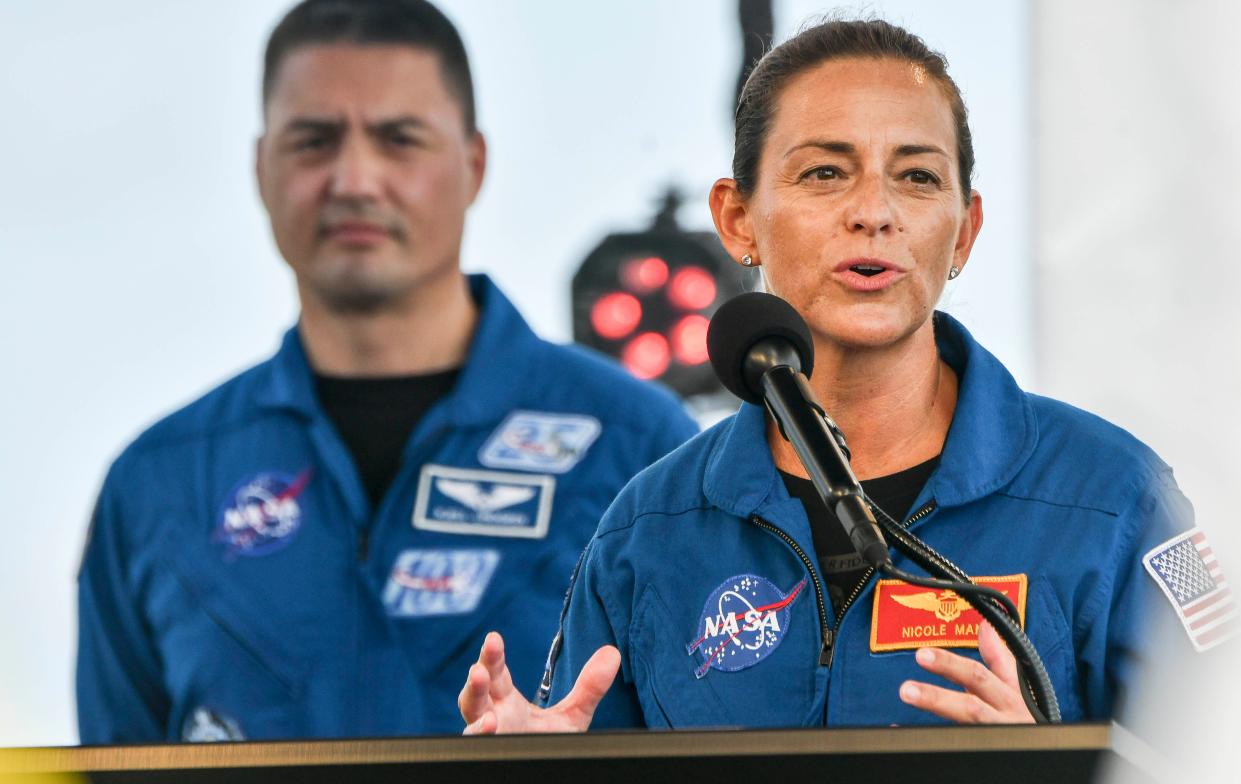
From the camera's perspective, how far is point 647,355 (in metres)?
2.61

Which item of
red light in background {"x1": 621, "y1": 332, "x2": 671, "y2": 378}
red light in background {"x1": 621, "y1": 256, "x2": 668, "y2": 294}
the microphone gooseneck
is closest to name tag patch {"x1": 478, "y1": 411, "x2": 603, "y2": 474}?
red light in background {"x1": 621, "y1": 332, "x2": 671, "y2": 378}

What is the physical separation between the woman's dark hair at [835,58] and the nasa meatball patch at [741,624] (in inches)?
21.0

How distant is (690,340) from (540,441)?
31cm

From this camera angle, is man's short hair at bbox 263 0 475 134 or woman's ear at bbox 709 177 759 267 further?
man's short hair at bbox 263 0 475 134

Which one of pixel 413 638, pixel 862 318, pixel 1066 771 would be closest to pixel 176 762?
pixel 1066 771

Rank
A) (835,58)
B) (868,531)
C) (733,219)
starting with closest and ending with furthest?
1. (868,531)
2. (835,58)
3. (733,219)

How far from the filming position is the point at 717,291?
2619mm

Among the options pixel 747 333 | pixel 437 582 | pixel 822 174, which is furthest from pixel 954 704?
pixel 437 582

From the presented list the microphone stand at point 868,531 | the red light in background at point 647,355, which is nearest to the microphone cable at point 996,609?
the microphone stand at point 868,531

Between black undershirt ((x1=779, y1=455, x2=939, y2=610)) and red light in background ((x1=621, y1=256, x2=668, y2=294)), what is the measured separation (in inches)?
33.2

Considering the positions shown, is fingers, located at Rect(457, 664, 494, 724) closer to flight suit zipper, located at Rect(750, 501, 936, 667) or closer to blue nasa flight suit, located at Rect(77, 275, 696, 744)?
flight suit zipper, located at Rect(750, 501, 936, 667)

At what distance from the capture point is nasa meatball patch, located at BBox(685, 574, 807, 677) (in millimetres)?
1711

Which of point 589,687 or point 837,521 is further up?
point 837,521

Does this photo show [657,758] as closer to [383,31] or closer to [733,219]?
[733,219]
